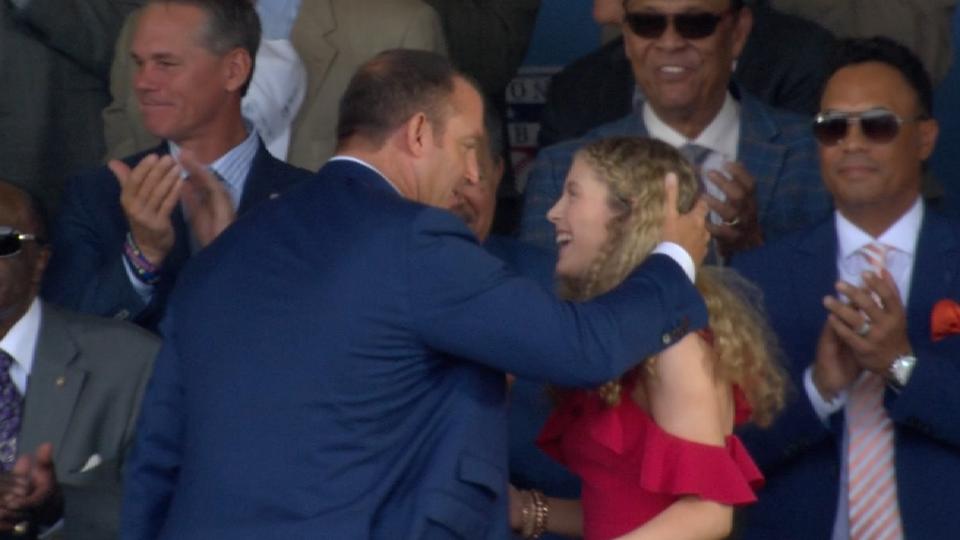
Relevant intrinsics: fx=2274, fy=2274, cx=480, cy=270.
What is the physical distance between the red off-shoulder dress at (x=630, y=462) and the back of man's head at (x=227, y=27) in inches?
68.6

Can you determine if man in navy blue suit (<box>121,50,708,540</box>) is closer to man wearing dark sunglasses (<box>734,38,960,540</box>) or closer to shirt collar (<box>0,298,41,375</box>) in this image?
man wearing dark sunglasses (<box>734,38,960,540</box>)

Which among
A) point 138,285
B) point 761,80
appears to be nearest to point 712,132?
point 761,80

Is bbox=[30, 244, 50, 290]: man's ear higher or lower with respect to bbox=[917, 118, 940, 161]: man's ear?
lower

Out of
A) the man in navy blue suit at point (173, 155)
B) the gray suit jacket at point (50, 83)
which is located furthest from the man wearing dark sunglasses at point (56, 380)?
the gray suit jacket at point (50, 83)

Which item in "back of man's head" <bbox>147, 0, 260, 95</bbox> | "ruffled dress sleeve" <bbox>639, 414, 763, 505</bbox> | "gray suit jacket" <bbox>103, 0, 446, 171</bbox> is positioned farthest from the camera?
"gray suit jacket" <bbox>103, 0, 446, 171</bbox>

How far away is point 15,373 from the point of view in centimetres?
554

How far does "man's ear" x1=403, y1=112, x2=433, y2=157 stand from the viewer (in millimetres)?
4141

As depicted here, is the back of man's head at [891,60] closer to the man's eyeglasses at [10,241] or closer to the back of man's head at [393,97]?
the back of man's head at [393,97]

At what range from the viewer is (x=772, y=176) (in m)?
5.73

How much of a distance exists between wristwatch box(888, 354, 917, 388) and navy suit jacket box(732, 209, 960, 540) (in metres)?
0.01

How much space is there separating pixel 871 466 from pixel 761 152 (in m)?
1.06

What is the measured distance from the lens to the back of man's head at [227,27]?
5.82 m

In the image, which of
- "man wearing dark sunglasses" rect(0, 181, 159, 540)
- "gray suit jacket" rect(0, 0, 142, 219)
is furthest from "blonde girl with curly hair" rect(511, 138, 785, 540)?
"gray suit jacket" rect(0, 0, 142, 219)

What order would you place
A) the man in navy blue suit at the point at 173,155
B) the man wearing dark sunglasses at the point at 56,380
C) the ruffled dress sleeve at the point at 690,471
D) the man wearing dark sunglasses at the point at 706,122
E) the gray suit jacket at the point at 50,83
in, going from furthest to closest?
1. the gray suit jacket at the point at 50,83
2. the man wearing dark sunglasses at the point at 706,122
3. the man in navy blue suit at the point at 173,155
4. the man wearing dark sunglasses at the point at 56,380
5. the ruffled dress sleeve at the point at 690,471
